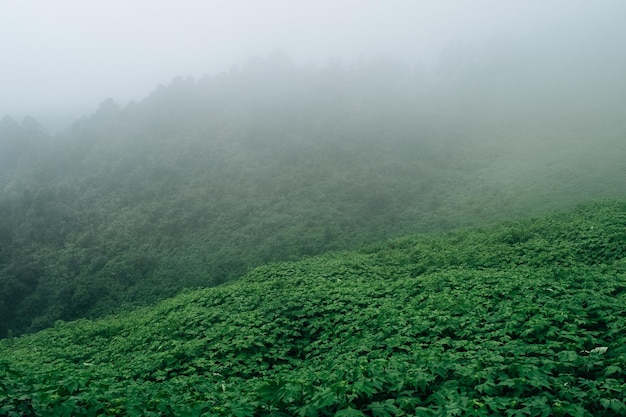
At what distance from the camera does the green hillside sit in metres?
4.62

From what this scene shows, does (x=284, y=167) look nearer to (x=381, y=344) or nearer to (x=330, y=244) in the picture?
(x=330, y=244)

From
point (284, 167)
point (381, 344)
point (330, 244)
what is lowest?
point (330, 244)

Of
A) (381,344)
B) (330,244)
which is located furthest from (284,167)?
(381,344)

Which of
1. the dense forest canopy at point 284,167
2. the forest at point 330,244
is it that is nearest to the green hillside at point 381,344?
the forest at point 330,244

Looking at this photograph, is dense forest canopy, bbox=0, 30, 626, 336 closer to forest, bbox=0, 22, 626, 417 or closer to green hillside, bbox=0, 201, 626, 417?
Answer: forest, bbox=0, 22, 626, 417

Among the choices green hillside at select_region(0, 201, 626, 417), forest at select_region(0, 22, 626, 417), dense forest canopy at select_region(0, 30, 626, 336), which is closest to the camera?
green hillside at select_region(0, 201, 626, 417)

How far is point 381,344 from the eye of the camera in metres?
7.76

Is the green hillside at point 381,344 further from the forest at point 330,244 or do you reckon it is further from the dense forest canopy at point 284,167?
the dense forest canopy at point 284,167

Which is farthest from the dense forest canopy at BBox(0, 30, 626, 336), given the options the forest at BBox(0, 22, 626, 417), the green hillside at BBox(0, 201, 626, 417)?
the green hillside at BBox(0, 201, 626, 417)

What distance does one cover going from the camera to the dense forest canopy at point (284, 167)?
3028 centimetres

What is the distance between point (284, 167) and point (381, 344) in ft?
122

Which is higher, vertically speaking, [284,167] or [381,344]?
[381,344]

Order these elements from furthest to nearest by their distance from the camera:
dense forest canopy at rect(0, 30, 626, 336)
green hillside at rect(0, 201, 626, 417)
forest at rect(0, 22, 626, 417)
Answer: dense forest canopy at rect(0, 30, 626, 336), forest at rect(0, 22, 626, 417), green hillside at rect(0, 201, 626, 417)

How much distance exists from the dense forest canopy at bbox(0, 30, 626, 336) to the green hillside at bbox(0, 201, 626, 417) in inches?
543
